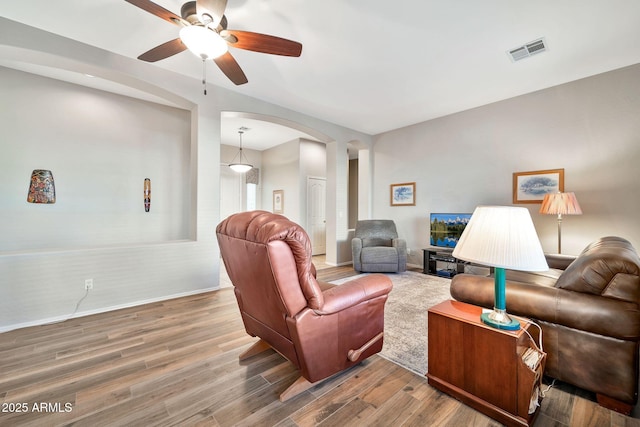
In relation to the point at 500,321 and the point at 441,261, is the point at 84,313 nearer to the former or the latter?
the point at 500,321

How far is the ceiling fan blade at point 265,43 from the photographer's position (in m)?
1.99

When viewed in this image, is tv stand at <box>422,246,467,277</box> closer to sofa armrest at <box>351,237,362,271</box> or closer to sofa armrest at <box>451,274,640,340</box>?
sofa armrest at <box>351,237,362,271</box>

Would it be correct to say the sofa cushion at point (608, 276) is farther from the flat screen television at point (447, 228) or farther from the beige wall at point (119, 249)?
the beige wall at point (119, 249)

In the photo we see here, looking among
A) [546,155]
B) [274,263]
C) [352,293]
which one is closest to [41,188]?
[274,263]

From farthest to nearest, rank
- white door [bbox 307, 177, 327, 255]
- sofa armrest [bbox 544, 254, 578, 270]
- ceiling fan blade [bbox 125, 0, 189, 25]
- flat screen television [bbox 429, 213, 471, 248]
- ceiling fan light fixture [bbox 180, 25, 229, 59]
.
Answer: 1. white door [bbox 307, 177, 327, 255]
2. flat screen television [bbox 429, 213, 471, 248]
3. sofa armrest [bbox 544, 254, 578, 270]
4. ceiling fan light fixture [bbox 180, 25, 229, 59]
5. ceiling fan blade [bbox 125, 0, 189, 25]

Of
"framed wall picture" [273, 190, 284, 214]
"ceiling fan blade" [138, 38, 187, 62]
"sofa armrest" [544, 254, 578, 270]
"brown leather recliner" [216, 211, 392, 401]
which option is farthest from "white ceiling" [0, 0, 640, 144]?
"framed wall picture" [273, 190, 284, 214]

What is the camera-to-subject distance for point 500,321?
138cm

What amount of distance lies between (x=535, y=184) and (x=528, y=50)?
1.90 meters

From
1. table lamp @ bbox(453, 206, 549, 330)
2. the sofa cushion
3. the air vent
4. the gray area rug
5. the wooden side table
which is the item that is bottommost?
the gray area rug

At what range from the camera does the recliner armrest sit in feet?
5.09

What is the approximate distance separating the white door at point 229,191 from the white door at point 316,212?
76.2 inches

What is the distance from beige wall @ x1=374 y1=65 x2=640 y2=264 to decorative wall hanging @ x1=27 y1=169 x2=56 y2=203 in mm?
5630

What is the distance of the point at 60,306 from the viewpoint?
2.71 meters

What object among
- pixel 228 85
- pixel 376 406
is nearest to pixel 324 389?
pixel 376 406
